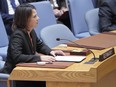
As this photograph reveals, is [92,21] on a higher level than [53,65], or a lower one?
lower

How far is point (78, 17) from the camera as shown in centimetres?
475

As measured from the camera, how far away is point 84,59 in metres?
2.47

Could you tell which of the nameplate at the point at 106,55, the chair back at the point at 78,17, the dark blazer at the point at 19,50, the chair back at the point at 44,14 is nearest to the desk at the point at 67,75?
the nameplate at the point at 106,55

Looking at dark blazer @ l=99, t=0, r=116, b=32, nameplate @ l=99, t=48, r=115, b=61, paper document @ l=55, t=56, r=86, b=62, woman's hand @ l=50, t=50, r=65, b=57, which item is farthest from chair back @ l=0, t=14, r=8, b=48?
nameplate @ l=99, t=48, r=115, b=61

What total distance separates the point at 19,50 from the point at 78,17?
228 cm

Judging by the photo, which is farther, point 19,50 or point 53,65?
point 19,50

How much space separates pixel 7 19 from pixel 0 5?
1.03ft

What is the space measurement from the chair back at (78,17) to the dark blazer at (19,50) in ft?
6.09

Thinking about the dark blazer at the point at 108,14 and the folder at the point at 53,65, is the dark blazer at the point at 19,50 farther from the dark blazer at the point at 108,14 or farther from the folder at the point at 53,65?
the dark blazer at the point at 108,14

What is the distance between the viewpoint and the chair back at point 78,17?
4645 millimetres

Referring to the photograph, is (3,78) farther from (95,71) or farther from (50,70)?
(95,71)

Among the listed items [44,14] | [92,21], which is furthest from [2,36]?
[92,21]

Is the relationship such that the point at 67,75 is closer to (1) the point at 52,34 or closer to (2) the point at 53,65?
(2) the point at 53,65

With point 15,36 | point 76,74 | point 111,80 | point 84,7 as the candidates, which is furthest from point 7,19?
point 76,74
